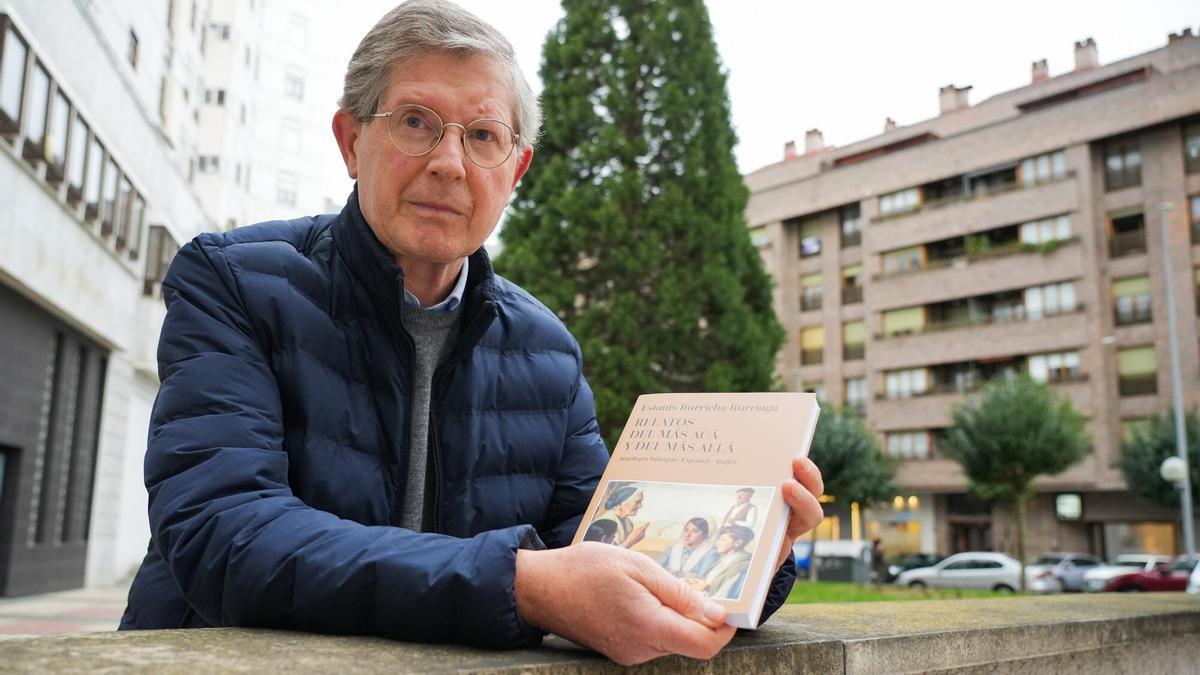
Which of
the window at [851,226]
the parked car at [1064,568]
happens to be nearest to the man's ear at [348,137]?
the parked car at [1064,568]

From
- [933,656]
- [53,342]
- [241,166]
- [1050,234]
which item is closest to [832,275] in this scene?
[1050,234]

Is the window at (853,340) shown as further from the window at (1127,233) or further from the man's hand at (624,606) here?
the man's hand at (624,606)

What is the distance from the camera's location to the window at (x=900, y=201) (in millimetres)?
46812

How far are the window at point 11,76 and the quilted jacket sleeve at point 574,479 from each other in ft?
39.1

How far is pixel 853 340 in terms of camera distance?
4947cm

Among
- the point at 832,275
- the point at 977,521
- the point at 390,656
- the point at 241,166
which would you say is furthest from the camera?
the point at 832,275

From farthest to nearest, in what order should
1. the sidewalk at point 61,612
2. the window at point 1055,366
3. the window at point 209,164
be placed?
the window at point 1055,366
the window at point 209,164
the sidewalk at point 61,612

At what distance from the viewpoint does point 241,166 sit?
132 ft

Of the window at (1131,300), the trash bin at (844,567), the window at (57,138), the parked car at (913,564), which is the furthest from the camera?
the window at (1131,300)

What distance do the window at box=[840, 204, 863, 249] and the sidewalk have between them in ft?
132

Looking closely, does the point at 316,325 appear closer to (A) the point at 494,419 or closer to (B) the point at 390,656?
(A) the point at 494,419

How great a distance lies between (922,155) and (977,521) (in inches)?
661

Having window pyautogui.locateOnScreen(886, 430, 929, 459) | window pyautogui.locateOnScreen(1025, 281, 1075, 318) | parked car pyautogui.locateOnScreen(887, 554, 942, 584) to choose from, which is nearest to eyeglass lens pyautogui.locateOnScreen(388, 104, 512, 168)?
parked car pyautogui.locateOnScreen(887, 554, 942, 584)

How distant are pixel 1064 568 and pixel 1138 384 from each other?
1106cm
